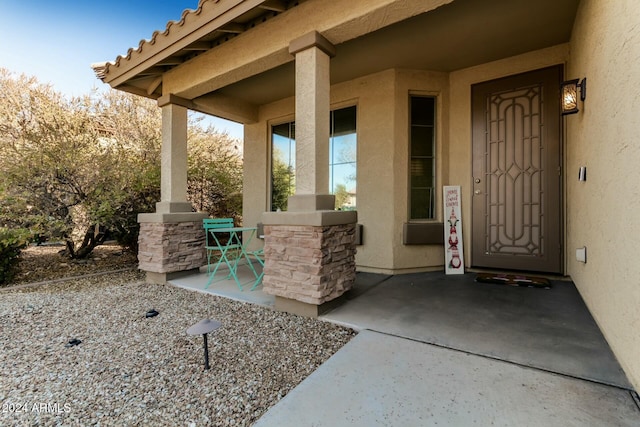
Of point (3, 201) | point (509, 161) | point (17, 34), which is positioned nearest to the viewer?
point (509, 161)

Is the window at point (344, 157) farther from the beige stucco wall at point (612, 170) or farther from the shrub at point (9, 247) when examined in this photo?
the shrub at point (9, 247)

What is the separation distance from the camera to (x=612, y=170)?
1914 mm

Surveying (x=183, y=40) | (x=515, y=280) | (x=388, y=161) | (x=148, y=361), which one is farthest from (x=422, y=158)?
(x=148, y=361)

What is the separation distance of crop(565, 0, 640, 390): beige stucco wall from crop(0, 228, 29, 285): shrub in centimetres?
603

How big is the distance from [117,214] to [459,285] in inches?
208

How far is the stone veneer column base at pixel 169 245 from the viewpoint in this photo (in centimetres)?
396

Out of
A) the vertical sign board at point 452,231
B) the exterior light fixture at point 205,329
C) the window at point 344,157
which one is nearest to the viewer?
the exterior light fixture at point 205,329

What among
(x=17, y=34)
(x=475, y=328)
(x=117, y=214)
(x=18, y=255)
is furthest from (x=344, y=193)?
(x=17, y=34)

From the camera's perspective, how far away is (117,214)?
198 inches

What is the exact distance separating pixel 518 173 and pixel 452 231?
1.08 m

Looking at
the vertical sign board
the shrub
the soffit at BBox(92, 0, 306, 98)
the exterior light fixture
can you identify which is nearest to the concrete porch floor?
the exterior light fixture

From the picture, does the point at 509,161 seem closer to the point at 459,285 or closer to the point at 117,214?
the point at 459,285

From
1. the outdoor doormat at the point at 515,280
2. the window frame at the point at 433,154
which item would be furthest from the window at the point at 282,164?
the outdoor doormat at the point at 515,280

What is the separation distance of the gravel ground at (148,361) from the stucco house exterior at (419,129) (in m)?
0.53
